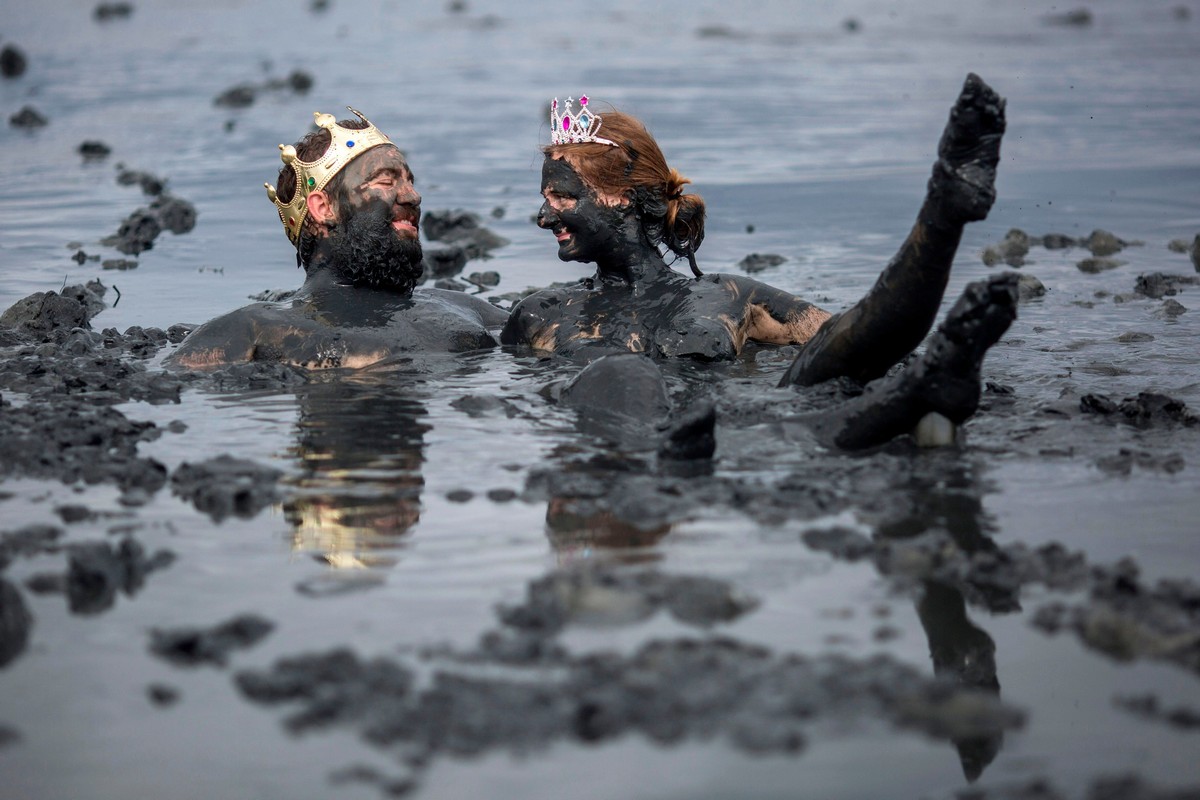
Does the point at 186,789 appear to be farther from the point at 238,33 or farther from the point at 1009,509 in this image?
the point at 238,33

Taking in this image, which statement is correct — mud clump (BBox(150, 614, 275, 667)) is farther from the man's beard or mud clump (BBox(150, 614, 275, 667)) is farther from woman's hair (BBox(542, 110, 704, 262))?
the man's beard

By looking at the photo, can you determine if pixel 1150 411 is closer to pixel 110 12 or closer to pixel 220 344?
pixel 220 344

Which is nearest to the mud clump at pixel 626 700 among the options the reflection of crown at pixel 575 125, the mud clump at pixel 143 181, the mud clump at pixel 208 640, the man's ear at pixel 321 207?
the mud clump at pixel 208 640

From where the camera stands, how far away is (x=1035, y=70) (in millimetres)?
20250

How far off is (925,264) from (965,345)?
0.55m

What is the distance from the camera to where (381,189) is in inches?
312

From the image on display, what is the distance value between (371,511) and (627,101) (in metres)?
13.0

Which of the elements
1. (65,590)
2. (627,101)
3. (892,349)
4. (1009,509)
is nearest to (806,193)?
(627,101)

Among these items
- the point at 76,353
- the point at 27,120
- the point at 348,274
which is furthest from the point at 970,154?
the point at 27,120

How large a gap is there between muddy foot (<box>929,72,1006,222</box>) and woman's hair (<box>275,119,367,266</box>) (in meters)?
3.68

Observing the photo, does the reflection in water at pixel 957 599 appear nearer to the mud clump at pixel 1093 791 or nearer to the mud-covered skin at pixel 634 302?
the mud clump at pixel 1093 791

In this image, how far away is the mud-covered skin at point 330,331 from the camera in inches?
299

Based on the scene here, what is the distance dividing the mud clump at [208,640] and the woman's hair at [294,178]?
13.5 ft

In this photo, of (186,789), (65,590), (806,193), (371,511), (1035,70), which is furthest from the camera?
(1035,70)
